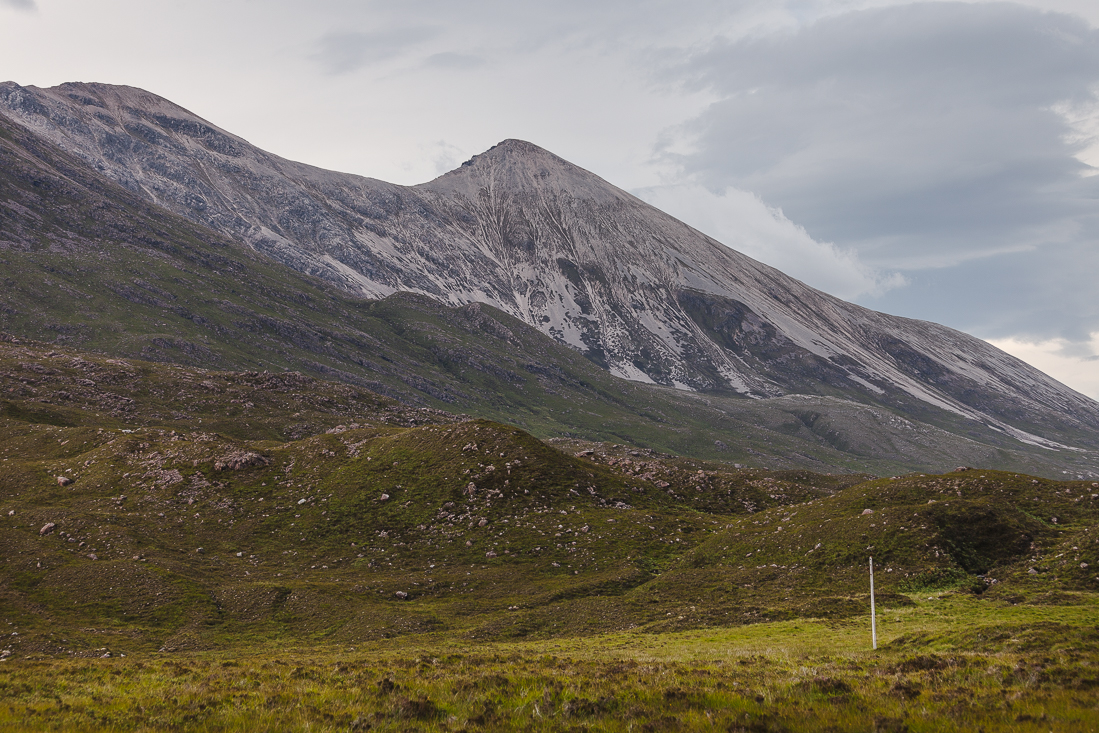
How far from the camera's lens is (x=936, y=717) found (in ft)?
45.0

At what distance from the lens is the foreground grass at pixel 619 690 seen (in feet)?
46.3

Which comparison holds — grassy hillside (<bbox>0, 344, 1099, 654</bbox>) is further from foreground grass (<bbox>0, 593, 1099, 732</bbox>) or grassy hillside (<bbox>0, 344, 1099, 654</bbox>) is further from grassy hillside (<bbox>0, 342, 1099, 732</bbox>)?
foreground grass (<bbox>0, 593, 1099, 732</bbox>)

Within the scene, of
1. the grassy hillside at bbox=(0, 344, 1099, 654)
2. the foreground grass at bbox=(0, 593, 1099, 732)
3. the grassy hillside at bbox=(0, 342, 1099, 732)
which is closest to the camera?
the foreground grass at bbox=(0, 593, 1099, 732)

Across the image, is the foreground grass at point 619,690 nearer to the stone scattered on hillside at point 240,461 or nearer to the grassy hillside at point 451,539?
the grassy hillside at point 451,539

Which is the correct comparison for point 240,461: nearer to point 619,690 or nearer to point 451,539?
point 451,539

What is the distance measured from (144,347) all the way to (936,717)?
235164 millimetres

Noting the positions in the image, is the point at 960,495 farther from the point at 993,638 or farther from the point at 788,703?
the point at 788,703

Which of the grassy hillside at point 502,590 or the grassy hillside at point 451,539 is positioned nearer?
the grassy hillside at point 502,590

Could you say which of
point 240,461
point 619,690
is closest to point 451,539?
point 240,461

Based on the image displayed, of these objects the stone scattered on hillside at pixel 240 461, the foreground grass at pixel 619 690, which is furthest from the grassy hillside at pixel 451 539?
the foreground grass at pixel 619 690

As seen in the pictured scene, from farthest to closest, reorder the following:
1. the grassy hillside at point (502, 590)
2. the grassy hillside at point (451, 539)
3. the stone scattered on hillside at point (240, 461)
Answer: the stone scattered on hillside at point (240, 461) → the grassy hillside at point (451, 539) → the grassy hillside at point (502, 590)

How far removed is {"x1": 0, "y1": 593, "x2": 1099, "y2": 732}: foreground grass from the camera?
46.3 feet

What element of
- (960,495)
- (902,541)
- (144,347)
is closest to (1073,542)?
(902,541)

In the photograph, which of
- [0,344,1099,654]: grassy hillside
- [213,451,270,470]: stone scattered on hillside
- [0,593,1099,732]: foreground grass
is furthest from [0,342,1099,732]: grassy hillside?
[213,451,270,470]: stone scattered on hillside
